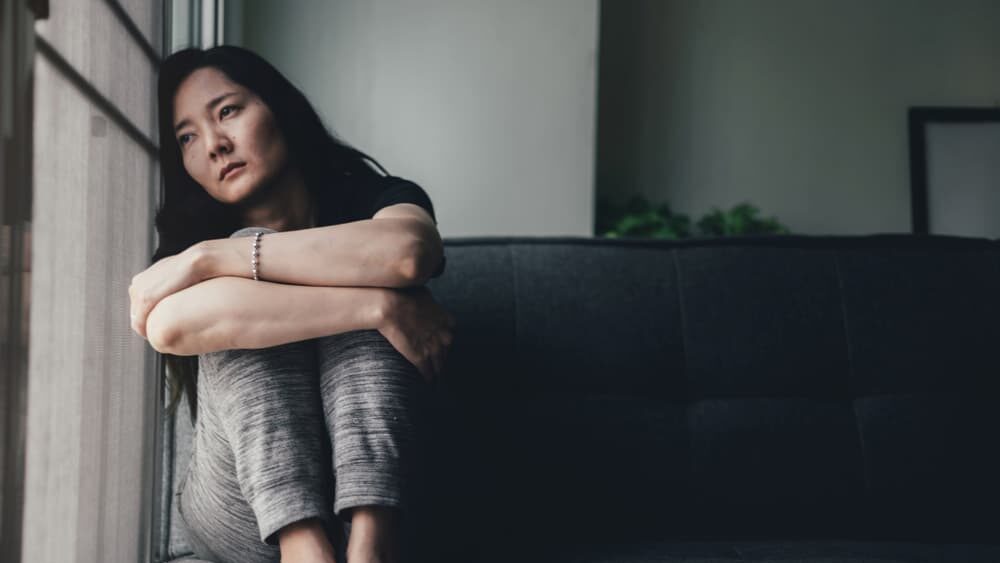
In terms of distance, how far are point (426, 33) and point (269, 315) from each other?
213cm

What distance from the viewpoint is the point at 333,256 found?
111cm

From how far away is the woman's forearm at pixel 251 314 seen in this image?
1013 millimetres

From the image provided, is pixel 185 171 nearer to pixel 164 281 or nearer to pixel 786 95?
pixel 164 281

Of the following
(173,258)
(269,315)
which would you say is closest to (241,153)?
(173,258)

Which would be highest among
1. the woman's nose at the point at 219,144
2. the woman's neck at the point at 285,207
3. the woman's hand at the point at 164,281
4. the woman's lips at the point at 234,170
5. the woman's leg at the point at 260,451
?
the woman's nose at the point at 219,144

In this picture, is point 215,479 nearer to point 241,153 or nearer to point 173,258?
point 173,258

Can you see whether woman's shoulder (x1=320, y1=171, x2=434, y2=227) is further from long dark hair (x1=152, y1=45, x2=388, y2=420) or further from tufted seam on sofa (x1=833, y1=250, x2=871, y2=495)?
tufted seam on sofa (x1=833, y1=250, x2=871, y2=495)

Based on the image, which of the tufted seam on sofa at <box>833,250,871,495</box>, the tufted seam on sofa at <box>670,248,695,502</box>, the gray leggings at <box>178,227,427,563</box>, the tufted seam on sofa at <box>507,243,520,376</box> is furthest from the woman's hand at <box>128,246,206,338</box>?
the tufted seam on sofa at <box>833,250,871,495</box>

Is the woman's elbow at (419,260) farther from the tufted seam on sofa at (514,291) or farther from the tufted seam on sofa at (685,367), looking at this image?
the tufted seam on sofa at (685,367)

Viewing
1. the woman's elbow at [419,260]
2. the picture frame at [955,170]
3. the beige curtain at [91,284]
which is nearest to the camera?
the beige curtain at [91,284]

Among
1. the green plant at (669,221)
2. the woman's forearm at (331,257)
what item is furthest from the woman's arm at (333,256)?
the green plant at (669,221)

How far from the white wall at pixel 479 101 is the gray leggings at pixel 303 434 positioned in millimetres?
1897

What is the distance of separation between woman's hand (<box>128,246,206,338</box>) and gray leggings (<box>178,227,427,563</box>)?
11cm

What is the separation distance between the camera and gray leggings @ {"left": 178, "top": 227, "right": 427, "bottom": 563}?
0.95m
